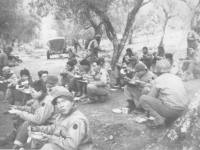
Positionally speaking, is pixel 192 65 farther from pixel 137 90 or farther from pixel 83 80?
pixel 83 80

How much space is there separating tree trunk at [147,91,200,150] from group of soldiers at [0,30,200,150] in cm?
41

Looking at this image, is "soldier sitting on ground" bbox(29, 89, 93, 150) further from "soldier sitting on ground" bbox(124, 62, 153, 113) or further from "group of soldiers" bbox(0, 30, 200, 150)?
"soldier sitting on ground" bbox(124, 62, 153, 113)

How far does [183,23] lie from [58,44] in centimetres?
1224

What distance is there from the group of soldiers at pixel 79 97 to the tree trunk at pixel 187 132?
0.41 meters

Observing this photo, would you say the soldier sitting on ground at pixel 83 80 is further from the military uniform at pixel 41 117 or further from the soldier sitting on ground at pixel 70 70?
the military uniform at pixel 41 117

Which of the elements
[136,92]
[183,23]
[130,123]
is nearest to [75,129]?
[130,123]

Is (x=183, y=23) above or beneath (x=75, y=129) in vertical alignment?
above

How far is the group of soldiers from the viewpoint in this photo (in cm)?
248

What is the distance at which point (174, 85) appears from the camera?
3.72m

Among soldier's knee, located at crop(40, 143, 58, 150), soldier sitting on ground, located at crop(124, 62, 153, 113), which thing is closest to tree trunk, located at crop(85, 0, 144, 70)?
soldier sitting on ground, located at crop(124, 62, 153, 113)

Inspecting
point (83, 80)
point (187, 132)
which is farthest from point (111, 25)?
point (187, 132)

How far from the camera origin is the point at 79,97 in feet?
21.4

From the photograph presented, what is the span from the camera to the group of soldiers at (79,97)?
2.48 meters

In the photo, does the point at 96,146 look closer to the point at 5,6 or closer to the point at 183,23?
the point at 5,6
